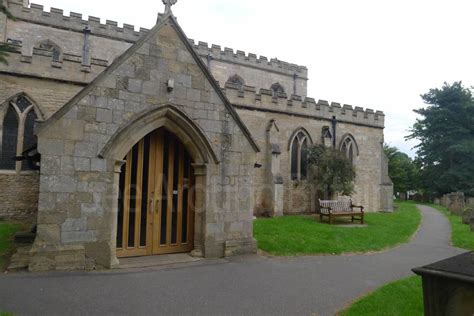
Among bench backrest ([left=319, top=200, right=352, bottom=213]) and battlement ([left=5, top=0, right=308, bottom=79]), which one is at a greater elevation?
battlement ([left=5, top=0, right=308, bottom=79])

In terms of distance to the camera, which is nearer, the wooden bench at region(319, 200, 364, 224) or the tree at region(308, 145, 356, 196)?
the wooden bench at region(319, 200, 364, 224)

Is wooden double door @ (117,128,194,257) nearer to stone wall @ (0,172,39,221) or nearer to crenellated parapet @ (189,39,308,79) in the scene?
stone wall @ (0,172,39,221)

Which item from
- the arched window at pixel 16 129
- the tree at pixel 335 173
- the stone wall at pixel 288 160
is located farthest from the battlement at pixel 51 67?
the tree at pixel 335 173

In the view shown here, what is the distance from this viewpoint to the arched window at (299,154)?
790 inches

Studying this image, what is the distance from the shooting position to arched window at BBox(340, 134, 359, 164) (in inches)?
864

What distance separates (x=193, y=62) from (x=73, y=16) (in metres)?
17.2

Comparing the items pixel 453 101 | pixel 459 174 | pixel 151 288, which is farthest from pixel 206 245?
pixel 453 101

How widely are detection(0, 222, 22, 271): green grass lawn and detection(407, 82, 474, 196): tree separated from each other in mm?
36515

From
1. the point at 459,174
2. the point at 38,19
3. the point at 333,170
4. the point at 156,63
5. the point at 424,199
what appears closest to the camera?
the point at 156,63

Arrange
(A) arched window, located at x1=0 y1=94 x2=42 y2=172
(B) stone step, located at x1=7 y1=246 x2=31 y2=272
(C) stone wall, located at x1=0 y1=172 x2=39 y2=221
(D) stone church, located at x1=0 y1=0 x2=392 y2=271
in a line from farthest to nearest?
(A) arched window, located at x1=0 y1=94 x2=42 y2=172
(C) stone wall, located at x1=0 y1=172 x2=39 y2=221
(D) stone church, located at x1=0 y1=0 x2=392 y2=271
(B) stone step, located at x1=7 y1=246 x2=31 y2=272

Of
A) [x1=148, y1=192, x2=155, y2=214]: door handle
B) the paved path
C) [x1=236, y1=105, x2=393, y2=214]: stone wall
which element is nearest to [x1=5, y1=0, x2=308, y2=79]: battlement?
[x1=236, y1=105, x2=393, y2=214]: stone wall

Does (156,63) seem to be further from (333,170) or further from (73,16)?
(73,16)

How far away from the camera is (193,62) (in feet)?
26.3

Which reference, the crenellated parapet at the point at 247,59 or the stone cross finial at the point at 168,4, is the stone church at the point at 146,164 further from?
the crenellated parapet at the point at 247,59
